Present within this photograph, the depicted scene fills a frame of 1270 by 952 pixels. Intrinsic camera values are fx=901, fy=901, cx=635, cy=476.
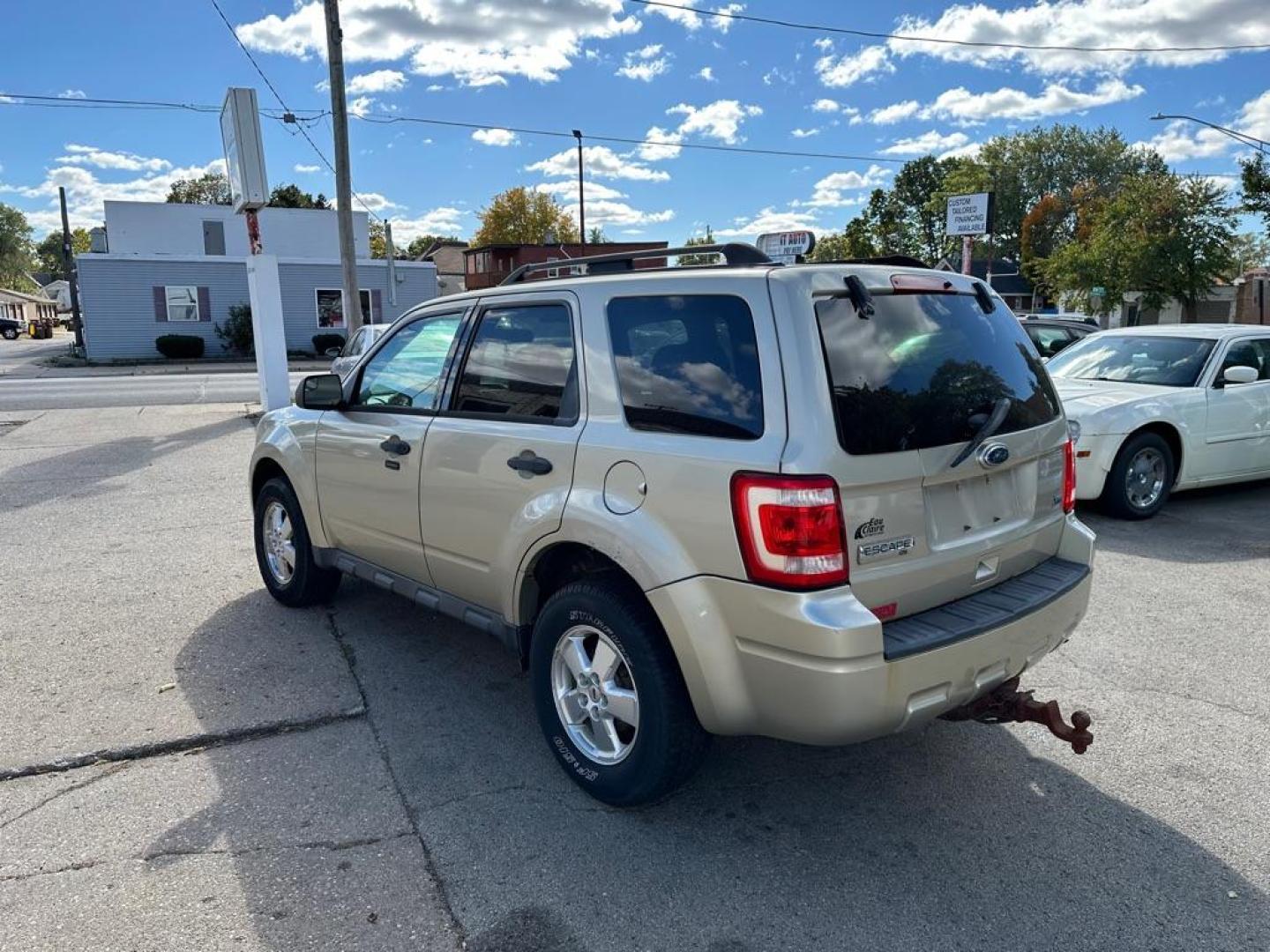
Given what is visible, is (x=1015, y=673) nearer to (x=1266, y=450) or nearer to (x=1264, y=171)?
(x=1266, y=450)

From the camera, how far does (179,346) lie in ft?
107

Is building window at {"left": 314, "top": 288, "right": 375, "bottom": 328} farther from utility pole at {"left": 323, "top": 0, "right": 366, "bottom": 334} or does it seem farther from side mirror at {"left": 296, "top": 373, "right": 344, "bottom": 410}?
side mirror at {"left": 296, "top": 373, "right": 344, "bottom": 410}

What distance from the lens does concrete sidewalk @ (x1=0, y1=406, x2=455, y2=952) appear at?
2646 millimetres

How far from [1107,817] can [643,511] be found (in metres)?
1.97

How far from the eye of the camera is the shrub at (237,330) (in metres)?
33.8

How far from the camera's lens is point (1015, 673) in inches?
121

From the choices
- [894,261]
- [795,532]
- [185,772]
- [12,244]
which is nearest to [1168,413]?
[894,261]

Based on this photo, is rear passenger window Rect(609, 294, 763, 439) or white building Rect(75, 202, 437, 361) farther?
white building Rect(75, 202, 437, 361)

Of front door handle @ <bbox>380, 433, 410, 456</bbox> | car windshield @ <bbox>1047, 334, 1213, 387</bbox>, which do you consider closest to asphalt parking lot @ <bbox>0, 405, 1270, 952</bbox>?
front door handle @ <bbox>380, 433, 410, 456</bbox>

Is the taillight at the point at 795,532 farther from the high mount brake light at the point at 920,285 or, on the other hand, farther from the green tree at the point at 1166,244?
the green tree at the point at 1166,244

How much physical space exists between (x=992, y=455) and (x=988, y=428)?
90 mm

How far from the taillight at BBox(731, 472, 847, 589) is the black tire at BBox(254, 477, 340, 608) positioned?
308 cm

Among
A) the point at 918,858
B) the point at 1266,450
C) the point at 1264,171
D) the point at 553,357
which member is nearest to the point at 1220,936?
the point at 918,858

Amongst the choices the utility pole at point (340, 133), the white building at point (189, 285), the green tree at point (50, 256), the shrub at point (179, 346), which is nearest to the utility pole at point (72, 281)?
the white building at point (189, 285)
